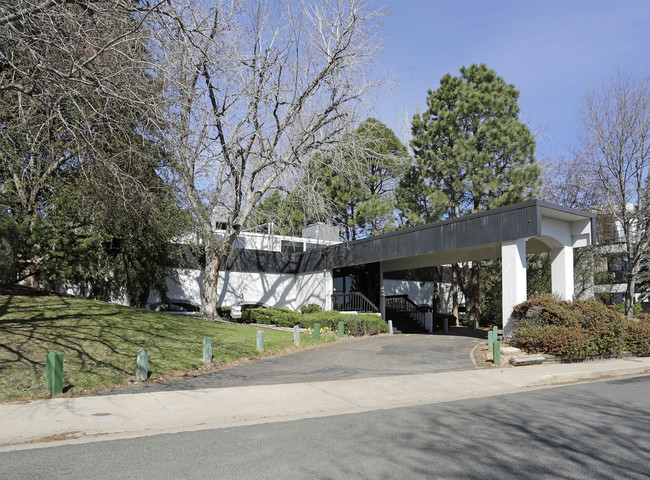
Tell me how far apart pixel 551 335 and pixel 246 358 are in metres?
8.99

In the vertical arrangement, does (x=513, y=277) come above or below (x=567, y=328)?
above

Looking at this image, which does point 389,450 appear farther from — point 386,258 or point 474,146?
point 474,146

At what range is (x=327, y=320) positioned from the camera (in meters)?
21.2

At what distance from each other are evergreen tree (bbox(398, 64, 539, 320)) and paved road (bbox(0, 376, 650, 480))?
22.1 metres

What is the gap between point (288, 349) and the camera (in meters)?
16.0

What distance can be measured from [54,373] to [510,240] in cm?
1416

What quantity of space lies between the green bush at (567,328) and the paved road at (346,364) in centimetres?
206

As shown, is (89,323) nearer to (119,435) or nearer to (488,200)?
(119,435)

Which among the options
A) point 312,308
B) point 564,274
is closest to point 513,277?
point 564,274

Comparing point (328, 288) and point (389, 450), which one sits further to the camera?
point (328, 288)

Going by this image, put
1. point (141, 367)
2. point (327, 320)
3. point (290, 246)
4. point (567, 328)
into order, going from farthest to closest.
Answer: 1. point (290, 246)
2. point (327, 320)
3. point (567, 328)
4. point (141, 367)

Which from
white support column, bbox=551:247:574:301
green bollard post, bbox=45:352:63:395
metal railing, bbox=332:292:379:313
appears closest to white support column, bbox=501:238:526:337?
white support column, bbox=551:247:574:301

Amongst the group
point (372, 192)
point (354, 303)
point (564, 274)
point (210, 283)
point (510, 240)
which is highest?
point (372, 192)

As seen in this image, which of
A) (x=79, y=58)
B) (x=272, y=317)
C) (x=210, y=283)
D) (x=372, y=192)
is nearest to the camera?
(x=79, y=58)
